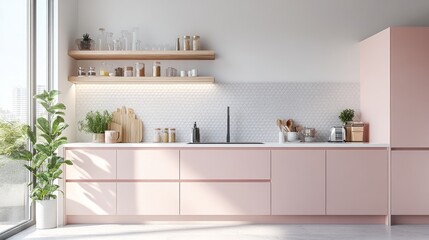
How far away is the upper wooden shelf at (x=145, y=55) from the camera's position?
4695 mm

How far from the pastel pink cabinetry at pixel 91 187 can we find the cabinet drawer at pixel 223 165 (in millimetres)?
719

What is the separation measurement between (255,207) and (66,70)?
7.91ft

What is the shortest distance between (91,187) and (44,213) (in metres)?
0.49

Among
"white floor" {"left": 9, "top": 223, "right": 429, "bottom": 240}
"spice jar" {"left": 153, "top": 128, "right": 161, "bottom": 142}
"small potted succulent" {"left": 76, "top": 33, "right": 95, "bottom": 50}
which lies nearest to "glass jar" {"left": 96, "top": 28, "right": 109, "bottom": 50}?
"small potted succulent" {"left": 76, "top": 33, "right": 95, "bottom": 50}

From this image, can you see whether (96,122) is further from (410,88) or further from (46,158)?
(410,88)

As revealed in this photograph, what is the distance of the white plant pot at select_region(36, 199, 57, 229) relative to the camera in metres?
4.14

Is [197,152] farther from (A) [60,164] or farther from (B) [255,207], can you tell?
(A) [60,164]

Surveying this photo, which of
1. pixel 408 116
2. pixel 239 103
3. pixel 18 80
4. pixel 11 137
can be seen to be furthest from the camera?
pixel 239 103

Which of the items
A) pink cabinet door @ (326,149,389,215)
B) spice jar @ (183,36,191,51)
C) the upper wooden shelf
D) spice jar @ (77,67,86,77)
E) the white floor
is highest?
spice jar @ (183,36,191,51)

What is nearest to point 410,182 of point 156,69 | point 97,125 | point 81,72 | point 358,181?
point 358,181

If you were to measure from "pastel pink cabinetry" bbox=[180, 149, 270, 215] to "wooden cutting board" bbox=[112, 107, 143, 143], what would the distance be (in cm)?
79

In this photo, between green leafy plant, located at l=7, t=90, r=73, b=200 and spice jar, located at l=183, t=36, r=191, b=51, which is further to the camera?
spice jar, located at l=183, t=36, r=191, b=51

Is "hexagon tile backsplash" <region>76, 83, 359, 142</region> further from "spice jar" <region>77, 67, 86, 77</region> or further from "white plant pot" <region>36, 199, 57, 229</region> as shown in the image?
"white plant pot" <region>36, 199, 57, 229</region>

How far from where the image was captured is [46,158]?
4.10 meters
